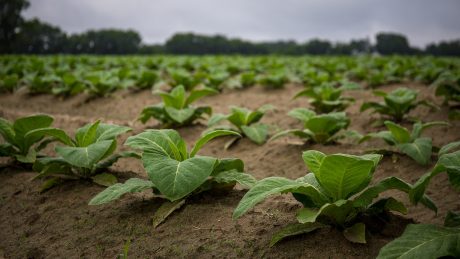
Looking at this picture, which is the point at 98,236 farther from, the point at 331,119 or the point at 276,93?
the point at 276,93

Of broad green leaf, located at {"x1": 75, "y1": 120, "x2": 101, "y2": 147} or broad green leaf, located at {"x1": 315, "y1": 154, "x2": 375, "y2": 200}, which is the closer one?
broad green leaf, located at {"x1": 315, "y1": 154, "x2": 375, "y2": 200}

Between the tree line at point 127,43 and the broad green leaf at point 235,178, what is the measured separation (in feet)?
99.4

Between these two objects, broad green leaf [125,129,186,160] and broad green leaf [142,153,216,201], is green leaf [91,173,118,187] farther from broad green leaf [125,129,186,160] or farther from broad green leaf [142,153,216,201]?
broad green leaf [142,153,216,201]

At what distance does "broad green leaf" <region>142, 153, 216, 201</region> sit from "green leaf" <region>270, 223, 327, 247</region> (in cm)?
52

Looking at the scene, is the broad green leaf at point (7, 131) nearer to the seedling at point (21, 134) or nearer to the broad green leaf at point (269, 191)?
the seedling at point (21, 134)

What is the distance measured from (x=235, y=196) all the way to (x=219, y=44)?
45.3 meters

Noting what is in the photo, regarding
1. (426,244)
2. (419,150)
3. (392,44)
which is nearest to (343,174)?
(426,244)

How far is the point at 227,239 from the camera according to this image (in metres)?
2.12

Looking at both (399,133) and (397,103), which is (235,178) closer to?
(399,133)

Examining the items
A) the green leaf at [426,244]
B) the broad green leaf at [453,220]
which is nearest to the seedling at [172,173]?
the green leaf at [426,244]

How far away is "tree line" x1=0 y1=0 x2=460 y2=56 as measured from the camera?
29.4m

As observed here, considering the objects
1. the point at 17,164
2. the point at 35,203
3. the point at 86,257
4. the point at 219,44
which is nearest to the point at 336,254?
the point at 86,257

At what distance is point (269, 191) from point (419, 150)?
2134mm

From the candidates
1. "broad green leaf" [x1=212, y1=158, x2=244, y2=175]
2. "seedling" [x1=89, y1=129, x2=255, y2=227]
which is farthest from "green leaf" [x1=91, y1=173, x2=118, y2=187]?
"broad green leaf" [x1=212, y1=158, x2=244, y2=175]
